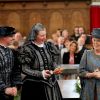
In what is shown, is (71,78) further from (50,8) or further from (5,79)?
(50,8)

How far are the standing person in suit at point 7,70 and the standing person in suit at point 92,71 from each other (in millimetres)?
773

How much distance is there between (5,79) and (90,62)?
3.32ft

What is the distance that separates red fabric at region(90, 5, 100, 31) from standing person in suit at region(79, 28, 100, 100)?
8700mm

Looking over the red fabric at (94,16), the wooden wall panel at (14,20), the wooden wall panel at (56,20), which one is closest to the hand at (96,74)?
the red fabric at (94,16)

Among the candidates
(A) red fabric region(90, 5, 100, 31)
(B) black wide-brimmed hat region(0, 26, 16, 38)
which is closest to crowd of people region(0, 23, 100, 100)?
(B) black wide-brimmed hat region(0, 26, 16, 38)

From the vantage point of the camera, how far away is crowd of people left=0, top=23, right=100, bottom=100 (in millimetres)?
4438

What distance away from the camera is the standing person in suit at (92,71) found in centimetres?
451

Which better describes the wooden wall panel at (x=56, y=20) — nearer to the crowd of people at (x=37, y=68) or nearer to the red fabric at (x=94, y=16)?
the red fabric at (x=94, y=16)

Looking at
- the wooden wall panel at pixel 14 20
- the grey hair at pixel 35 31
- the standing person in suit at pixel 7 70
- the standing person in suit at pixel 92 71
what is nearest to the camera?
the standing person in suit at pixel 7 70

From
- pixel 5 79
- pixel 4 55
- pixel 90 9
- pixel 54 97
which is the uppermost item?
pixel 90 9

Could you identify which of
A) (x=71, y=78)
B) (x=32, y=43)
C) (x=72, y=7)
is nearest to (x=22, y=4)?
(x=72, y=7)

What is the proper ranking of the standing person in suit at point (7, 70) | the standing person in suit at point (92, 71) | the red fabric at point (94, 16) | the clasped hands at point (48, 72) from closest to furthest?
the standing person in suit at point (7, 70)
the standing person in suit at point (92, 71)
the clasped hands at point (48, 72)
the red fabric at point (94, 16)

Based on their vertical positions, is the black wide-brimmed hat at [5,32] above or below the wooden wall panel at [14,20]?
below

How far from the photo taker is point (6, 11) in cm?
1358
